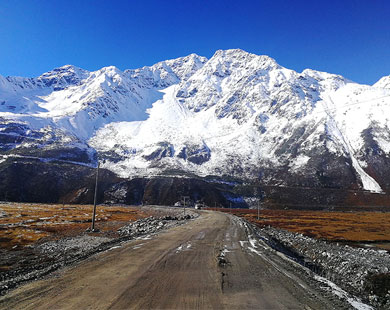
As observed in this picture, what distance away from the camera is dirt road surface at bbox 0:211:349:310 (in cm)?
995

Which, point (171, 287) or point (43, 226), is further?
point (43, 226)

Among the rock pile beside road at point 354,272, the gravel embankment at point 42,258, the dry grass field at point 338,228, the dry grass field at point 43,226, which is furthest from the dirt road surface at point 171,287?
the dry grass field at point 338,228

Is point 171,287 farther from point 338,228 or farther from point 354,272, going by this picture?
point 338,228

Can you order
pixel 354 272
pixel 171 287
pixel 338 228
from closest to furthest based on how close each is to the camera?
pixel 171 287, pixel 354 272, pixel 338 228

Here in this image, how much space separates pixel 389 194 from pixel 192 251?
216346mm

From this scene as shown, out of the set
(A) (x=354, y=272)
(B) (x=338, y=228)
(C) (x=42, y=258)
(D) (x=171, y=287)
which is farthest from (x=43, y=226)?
(B) (x=338, y=228)

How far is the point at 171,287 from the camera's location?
11.8m

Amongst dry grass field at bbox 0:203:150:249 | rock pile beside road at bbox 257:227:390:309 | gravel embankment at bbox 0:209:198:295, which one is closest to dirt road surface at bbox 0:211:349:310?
gravel embankment at bbox 0:209:198:295

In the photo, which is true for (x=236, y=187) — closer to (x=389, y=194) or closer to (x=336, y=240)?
(x=389, y=194)

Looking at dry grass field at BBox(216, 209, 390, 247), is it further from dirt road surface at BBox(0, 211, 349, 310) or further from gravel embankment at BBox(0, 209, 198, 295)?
gravel embankment at BBox(0, 209, 198, 295)

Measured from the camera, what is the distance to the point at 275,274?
14.6 m

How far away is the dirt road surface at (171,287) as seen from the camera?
9.95 m

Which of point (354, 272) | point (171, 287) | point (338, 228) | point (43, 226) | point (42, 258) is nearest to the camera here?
point (171, 287)

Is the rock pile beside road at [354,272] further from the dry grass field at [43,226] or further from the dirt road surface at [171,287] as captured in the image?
the dry grass field at [43,226]
